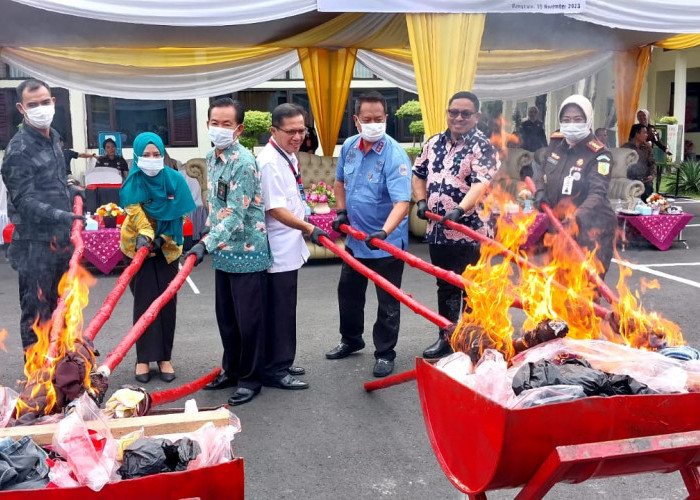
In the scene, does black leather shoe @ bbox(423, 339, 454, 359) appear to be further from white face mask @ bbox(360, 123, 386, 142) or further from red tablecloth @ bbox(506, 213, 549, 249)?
red tablecloth @ bbox(506, 213, 549, 249)

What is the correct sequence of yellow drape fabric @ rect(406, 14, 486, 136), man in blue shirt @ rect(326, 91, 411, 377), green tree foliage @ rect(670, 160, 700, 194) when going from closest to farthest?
man in blue shirt @ rect(326, 91, 411, 377), yellow drape fabric @ rect(406, 14, 486, 136), green tree foliage @ rect(670, 160, 700, 194)

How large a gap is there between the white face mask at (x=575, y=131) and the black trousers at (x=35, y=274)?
3.59 meters

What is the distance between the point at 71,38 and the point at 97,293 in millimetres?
3910

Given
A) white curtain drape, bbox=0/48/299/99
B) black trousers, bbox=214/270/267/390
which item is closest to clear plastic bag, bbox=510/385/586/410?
black trousers, bbox=214/270/267/390

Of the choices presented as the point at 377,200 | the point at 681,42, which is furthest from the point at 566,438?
the point at 681,42

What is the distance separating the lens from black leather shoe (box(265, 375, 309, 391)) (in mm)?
4746

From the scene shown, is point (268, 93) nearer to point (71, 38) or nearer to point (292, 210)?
point (71, 38)

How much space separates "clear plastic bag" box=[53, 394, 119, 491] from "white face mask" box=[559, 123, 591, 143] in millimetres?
3672

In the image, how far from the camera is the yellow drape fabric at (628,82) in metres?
11.5

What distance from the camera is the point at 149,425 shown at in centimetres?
227

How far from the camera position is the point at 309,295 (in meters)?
7.53

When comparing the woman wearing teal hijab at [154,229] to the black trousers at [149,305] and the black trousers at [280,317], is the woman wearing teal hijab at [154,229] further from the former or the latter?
the black trousers at [280,317]

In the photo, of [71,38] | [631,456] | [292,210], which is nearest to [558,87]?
[71,38]

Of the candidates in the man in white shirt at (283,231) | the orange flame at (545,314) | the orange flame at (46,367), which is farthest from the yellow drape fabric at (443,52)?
the orange flame at (46,367)
